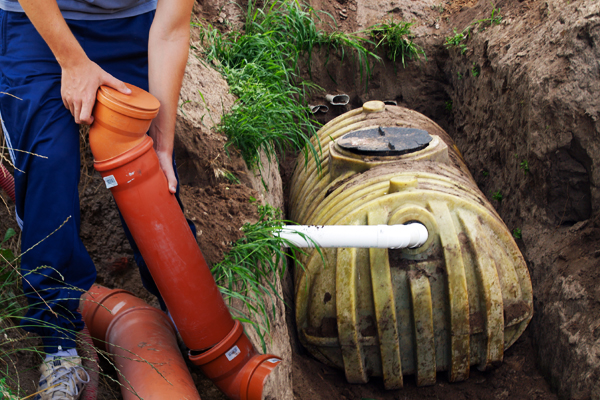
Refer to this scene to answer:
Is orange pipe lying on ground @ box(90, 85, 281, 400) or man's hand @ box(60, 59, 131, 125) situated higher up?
man's hand @ box(60, 59, 131, 125)

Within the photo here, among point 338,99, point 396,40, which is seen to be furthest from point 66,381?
point 396,40

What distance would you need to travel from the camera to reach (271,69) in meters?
3.75

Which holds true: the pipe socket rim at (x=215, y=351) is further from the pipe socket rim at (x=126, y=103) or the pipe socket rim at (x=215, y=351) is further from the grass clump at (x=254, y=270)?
the pipe socket rim at (x=126, y=103)

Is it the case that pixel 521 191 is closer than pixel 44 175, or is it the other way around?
pixel 44 175

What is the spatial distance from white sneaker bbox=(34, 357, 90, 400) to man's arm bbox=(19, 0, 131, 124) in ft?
2.54

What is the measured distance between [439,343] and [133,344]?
1.74 metres

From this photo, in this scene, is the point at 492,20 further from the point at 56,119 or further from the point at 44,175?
the point at 44,175

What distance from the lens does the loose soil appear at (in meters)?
2.34

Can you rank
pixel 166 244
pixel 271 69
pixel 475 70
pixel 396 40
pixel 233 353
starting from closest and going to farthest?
pixel 166 244, pixel 233 353, pixel 271 69, pixel 475 70, pixel 396 40

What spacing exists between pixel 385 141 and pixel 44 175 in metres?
2.14

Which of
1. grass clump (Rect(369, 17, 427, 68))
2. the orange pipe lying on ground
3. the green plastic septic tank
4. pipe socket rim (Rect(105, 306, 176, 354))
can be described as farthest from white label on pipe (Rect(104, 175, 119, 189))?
grass clump (Rect(369, 17, 427, 68))

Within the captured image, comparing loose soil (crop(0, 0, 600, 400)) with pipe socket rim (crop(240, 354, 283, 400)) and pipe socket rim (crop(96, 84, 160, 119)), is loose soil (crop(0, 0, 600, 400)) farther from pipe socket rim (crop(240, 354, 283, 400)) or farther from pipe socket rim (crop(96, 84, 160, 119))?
pipe socket rim (crop(96, 84, 160, 119))

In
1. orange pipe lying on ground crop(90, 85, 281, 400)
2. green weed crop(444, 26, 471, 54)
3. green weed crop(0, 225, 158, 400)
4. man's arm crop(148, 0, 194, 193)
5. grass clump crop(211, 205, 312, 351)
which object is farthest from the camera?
green weed crop(444, 26, 471, 54)

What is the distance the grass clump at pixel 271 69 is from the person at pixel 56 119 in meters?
1.19
